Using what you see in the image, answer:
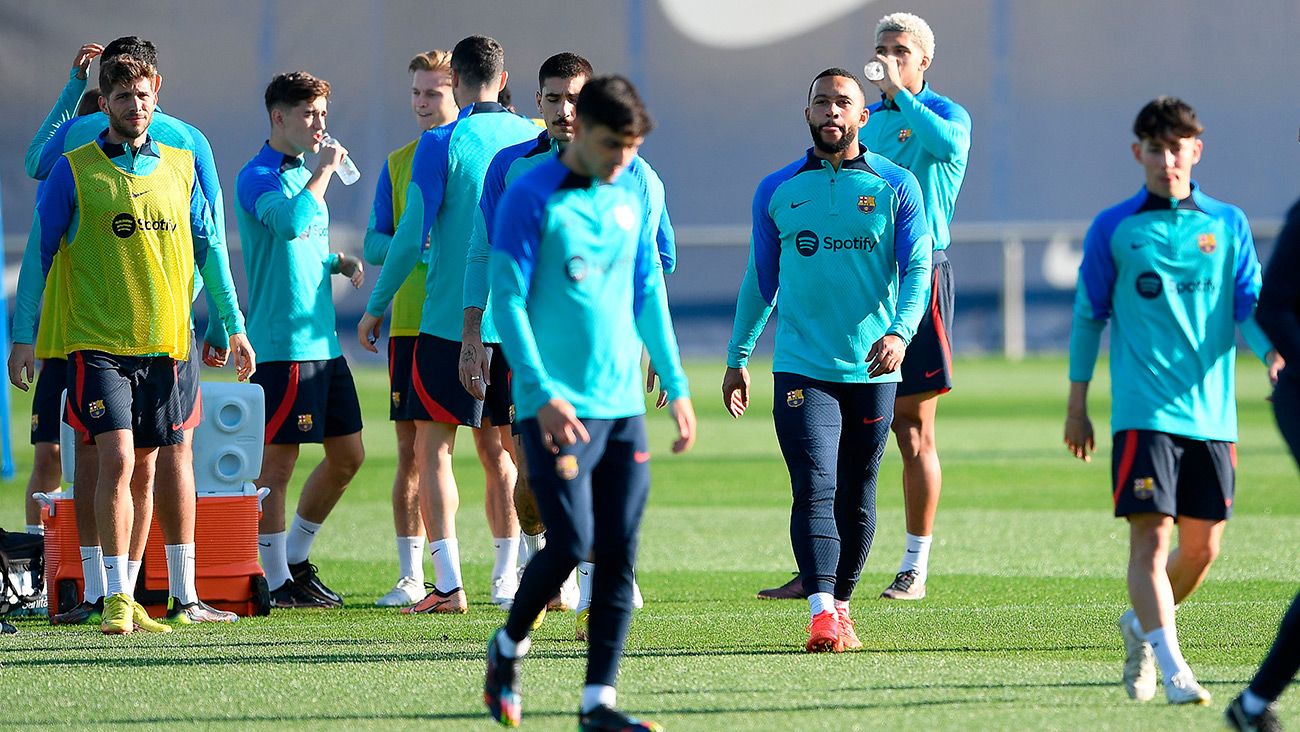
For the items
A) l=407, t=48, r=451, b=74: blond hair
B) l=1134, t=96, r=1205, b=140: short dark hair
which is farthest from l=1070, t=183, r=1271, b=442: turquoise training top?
l=407, t=48, r=451, b=74: blond hair

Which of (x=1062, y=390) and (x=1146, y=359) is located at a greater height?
(x=1146, y=359)

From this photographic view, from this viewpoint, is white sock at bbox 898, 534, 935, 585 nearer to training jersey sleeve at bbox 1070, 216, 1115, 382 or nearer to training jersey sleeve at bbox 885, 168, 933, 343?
training jersey sleeve at bbox 885, 168, 933, 343

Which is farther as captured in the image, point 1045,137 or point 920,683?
point 1045,137

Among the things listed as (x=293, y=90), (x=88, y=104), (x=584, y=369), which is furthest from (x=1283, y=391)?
(x=88, y=104)

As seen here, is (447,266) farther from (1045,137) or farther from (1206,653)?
(1045,137)

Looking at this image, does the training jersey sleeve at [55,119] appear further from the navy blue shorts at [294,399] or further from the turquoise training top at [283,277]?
the navy blue shorts at [294,399]

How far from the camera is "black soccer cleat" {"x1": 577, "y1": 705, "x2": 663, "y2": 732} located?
456 centimetres

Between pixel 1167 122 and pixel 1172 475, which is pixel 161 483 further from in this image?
pixel 1167 122

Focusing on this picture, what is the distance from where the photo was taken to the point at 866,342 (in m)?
6.33

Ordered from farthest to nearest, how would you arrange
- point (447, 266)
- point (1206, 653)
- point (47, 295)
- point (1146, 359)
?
point (47, 295)
point (447, 266)
point (1206, 653)
point (1146, 359)

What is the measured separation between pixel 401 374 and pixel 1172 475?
3.51 meters

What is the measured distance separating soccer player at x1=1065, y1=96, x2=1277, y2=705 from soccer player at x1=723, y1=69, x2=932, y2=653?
1.20 meters

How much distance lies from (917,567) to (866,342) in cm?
169

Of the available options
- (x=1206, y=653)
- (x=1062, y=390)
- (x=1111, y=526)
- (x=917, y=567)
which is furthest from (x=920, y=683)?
(x=1062, y=390)
